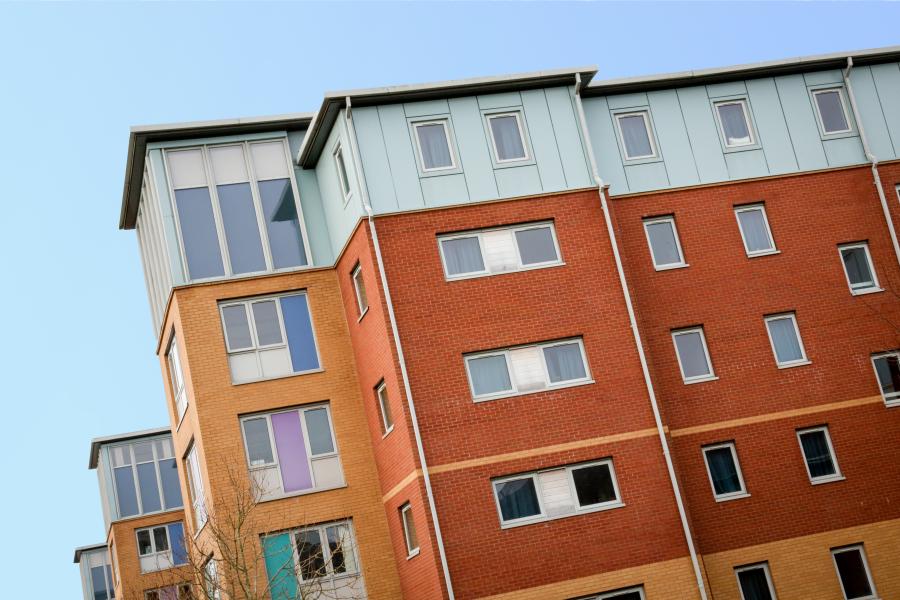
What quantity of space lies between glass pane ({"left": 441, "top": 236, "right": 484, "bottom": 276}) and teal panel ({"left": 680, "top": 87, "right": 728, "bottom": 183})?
6.35 metres

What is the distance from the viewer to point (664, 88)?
106ft

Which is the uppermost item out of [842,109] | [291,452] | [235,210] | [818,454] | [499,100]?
[499,100]

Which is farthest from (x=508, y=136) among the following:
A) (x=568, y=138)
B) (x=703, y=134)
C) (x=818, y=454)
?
(x=818, y=454)

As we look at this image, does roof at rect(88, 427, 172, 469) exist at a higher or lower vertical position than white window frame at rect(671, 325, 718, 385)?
higher

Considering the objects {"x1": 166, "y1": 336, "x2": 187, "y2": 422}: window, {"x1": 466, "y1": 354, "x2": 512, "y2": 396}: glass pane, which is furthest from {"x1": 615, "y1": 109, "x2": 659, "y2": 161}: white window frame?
{"x1": 166, "y1": 336, "x2": 187, "y2": 422}: window

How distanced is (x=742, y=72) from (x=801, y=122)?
77.6 inches

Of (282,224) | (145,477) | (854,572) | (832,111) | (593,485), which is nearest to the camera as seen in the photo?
(593,485)

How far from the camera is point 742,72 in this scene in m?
32.3

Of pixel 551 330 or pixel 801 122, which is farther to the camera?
pixel 801 122

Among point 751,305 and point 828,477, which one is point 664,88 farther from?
point 828,477

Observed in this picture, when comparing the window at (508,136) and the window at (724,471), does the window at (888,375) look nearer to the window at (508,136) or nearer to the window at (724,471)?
the window at (724,471)

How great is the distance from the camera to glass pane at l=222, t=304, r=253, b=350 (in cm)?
3091

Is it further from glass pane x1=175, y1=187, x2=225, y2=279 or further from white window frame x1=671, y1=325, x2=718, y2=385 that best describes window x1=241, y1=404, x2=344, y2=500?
white window frame x1=671, y1=325, x2=718, y2=385

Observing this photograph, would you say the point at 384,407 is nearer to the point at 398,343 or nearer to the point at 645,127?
the point at 398,343
